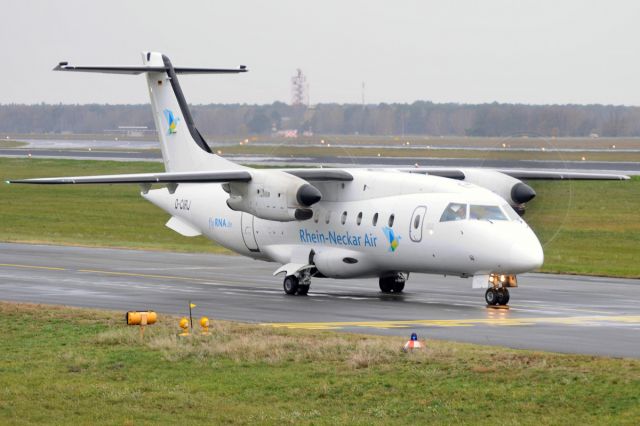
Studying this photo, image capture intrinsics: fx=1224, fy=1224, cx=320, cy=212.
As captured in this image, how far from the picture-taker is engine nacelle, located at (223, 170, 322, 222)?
31.6 metres

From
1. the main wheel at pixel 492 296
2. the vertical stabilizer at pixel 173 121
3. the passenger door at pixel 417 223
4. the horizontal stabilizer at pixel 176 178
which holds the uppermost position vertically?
the vertical stabilizer at pixel 173 121

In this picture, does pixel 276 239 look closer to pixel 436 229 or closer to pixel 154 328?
pixel 436 229

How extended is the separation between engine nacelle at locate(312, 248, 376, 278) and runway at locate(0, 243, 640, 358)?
2.14ft

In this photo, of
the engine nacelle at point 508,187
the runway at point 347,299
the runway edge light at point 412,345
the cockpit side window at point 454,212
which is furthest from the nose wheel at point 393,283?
the runway edge light at point 412,345

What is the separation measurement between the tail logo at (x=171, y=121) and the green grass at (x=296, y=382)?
1484cm

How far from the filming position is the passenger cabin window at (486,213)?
1148 inches

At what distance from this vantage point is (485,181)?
33.8m

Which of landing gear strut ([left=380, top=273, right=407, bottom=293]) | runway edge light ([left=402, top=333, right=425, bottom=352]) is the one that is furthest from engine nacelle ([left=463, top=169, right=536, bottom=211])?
runway edge light ([left=402, top=333, right=425, bottom=352])

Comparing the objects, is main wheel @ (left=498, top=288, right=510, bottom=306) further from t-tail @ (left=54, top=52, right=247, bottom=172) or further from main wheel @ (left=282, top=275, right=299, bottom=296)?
t-tail @ (left=54, top=52, right=247, bottom=172)

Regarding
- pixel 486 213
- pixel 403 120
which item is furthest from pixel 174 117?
pixel 403 120

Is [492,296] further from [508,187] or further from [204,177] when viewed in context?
[204,177]

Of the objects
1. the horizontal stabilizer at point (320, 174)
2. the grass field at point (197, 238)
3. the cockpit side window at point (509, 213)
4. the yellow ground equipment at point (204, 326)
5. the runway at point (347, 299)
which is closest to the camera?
the yellow ground equipment at point (204, 326)

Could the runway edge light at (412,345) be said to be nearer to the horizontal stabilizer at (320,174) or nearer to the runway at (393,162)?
the horizontal stabilizer at (320,174)

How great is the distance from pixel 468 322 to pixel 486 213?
405cm
